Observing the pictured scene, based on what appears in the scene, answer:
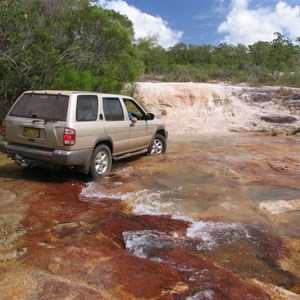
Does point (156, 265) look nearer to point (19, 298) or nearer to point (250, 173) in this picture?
point (19, 298)

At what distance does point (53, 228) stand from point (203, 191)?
116 inches

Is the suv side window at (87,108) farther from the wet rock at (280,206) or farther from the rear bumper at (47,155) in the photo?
the wet rock at (280,206)

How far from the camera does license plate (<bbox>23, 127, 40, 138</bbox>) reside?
6.38 metres

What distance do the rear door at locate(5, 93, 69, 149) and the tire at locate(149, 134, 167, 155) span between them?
3522 millimetres

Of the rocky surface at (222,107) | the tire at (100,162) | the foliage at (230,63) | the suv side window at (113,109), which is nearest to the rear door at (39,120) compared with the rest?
the tire at (100,162)

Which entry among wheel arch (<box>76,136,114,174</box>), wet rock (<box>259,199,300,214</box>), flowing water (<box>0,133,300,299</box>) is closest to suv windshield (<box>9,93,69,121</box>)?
wheel arch (<box>76,136,114,174</box>)

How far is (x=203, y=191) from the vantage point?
21.7 feet

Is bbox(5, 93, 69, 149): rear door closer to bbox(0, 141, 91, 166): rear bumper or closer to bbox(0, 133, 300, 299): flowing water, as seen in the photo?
bbox(0, 141, 91, 166): rear bumper

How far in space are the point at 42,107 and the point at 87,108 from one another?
80 cm

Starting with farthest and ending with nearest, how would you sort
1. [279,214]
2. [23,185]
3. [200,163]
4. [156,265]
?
[200,163] < [23,185] < [279,214] < [156,265]

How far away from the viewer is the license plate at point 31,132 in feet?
20.9

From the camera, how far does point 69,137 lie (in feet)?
20.3

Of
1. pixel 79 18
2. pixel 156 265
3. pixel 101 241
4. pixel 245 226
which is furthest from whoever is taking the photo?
pixel 79 18

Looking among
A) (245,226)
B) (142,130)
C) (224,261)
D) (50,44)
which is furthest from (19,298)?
(50,44)
